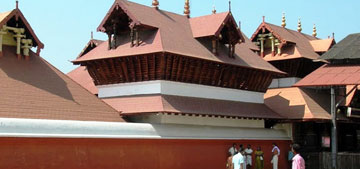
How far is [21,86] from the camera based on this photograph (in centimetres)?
1700

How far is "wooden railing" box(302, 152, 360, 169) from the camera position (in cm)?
2406

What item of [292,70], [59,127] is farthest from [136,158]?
[292,70]

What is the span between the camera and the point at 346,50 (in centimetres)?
2662

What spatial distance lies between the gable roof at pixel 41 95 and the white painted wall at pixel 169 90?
7.16ft

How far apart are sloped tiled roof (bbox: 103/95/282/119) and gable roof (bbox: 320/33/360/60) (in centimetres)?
547

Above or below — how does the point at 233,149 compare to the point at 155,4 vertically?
below

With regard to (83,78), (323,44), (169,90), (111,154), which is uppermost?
(323,44)

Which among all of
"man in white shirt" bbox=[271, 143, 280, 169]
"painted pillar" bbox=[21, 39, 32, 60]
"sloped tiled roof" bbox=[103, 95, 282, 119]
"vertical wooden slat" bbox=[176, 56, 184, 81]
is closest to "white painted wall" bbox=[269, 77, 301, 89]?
"sloped tiled roof" bbox=[103, 95, 282, 119]

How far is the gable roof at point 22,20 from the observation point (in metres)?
17.6

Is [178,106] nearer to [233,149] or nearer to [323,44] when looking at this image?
[233,149]

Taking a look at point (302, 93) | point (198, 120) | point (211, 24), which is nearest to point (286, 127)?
point (302, 93)

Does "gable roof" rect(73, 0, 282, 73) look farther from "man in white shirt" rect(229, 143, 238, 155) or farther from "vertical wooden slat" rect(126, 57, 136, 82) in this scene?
"man in white shirt" rect(229, 143, 238, 155)

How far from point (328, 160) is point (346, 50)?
567 centimetres

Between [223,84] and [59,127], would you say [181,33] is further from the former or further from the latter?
[59,127]
